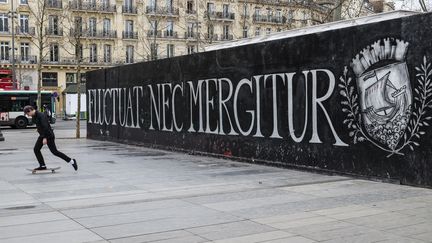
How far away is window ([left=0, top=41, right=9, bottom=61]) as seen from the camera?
62881 mm

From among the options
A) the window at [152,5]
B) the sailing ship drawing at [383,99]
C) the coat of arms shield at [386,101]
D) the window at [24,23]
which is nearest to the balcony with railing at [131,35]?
the window at [152,5]

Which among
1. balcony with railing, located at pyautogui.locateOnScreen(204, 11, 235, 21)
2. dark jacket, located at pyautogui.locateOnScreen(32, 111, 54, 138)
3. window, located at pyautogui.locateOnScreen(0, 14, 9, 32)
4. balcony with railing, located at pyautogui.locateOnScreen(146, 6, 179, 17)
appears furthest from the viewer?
balcony with railing, located at pyautogui.locateOnScreen(146, 6, 179, 17)

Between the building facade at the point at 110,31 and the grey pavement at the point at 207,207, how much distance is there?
5031 cm

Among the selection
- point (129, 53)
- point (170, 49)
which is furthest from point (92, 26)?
point (170, 49)

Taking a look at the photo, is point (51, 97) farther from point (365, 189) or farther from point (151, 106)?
point (365, 189)

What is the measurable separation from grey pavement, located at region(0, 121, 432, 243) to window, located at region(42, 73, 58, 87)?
180ft

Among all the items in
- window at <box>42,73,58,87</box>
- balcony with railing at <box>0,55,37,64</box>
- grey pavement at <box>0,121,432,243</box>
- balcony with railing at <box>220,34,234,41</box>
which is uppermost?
balcony with railing at <box>220,34,234,41</box>

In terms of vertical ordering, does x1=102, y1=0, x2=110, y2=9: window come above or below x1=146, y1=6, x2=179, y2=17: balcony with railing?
above

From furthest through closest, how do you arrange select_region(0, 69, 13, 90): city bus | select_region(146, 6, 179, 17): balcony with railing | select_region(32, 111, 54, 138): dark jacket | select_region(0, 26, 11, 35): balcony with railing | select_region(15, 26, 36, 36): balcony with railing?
select_region(146, 6, 179, 17): balcony with railing, select_region(0, 26, 11, 35): balcony with railing, select_region(15, 26, 36, 36): balcony with railing, select_region(0, 69, 13, 90): city bus, select_region(32, 111, 54, 138): dark jacket

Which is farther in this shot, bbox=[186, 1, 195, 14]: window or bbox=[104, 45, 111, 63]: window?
bbox=[104, 45, 111, 63]: window

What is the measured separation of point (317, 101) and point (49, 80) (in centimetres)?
5901

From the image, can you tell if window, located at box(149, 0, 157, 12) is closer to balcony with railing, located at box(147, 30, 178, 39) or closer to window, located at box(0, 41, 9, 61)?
balcony with railing, located at box(147, 30, 178, 39)

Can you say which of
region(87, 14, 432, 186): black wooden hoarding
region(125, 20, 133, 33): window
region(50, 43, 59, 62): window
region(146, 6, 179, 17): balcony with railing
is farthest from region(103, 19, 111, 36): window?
region(87, 14, 432, 186): black wooden hoarding

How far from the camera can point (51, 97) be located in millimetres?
40656
